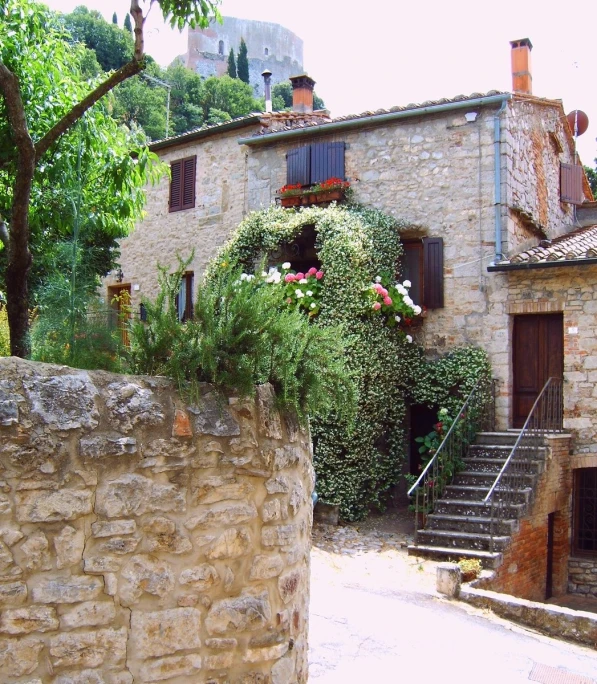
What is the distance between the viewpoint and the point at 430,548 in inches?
403

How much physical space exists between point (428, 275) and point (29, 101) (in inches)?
344

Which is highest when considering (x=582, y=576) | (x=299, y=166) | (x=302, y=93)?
(x=302, y=93)

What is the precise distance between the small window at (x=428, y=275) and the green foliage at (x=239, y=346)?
9.59m

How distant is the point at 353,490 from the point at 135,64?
8455mm

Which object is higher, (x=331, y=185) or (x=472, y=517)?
(x=331, y=185)

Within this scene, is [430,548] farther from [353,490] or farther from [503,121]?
[503,121]

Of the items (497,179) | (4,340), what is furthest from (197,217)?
(4,340)

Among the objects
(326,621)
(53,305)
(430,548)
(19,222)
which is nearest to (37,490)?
(53,305)

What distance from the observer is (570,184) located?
16.8 meters

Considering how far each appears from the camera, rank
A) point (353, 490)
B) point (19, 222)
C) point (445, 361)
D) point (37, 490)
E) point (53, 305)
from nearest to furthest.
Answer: point (37, 490) < point (53, 305) < point (19, 222) < point (353, 490) < point (445, 361)

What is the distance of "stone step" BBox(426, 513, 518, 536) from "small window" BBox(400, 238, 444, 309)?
4.19 metres

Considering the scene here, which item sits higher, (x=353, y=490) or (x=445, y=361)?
(x=445, y=361)

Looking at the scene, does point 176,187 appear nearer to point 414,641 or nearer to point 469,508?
point 469,508

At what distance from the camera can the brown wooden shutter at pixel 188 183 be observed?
16750 mm
